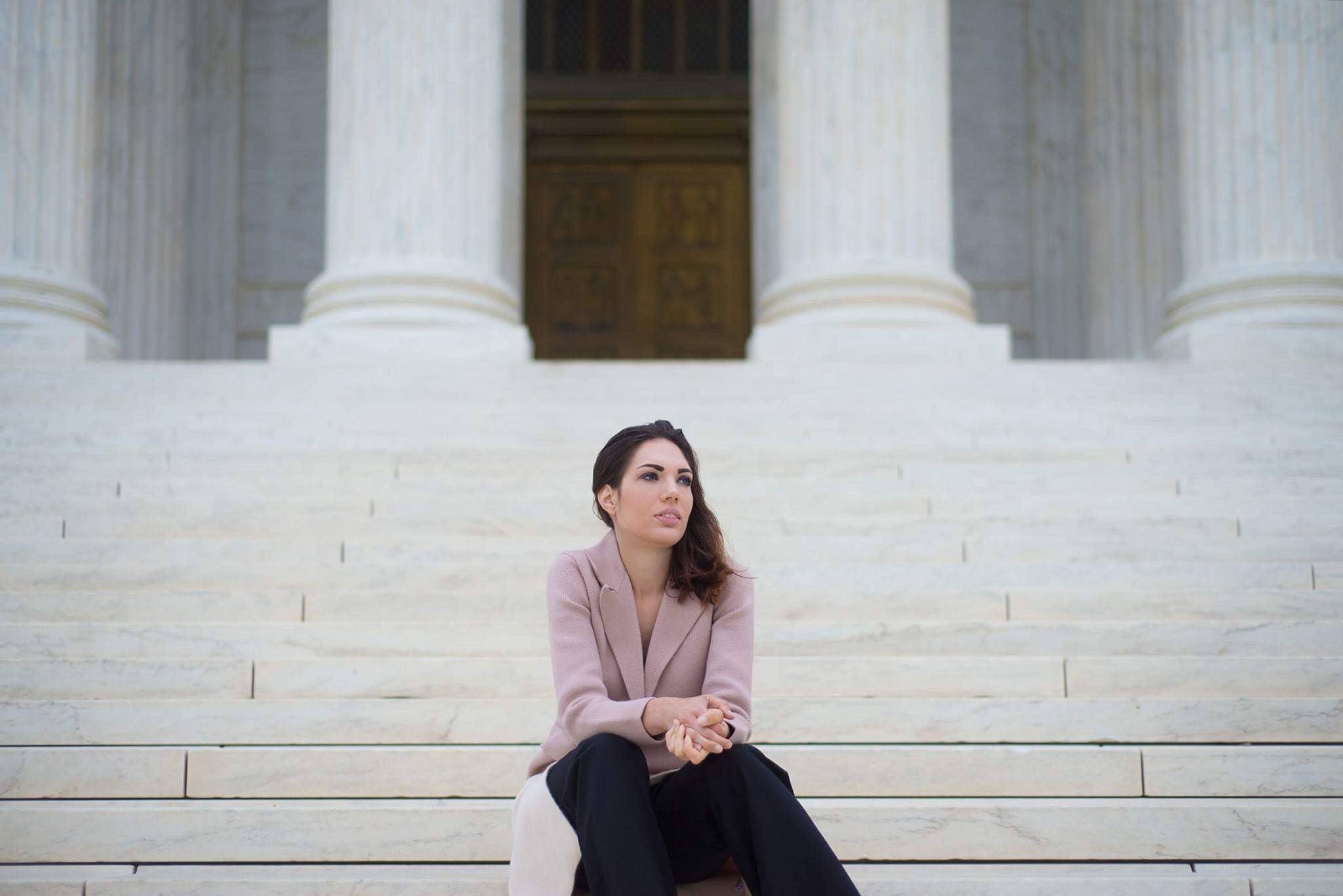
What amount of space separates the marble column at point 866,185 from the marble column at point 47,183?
6677mm

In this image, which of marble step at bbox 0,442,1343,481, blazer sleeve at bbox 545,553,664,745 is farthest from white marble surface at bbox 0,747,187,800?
marble step at bbox 0,442,1343,481

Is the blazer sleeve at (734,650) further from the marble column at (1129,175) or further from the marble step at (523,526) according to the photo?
the marble column at (1129,175)

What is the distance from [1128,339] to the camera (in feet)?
55.8

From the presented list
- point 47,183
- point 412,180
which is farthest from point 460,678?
point 47,183

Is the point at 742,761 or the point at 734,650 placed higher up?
the point at 734,650

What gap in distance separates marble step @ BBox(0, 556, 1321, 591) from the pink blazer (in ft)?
7.56

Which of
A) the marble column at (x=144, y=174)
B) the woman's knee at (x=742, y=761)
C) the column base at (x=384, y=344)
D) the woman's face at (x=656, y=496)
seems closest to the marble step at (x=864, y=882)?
the woman's knee at (x=742, y=761)

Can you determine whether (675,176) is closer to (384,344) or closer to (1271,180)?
(384,344)

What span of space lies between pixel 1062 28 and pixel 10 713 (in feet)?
59.6

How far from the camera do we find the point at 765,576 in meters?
6.73

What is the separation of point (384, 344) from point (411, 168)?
69.3 inches

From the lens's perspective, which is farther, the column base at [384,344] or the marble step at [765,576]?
the column base at [384,344]

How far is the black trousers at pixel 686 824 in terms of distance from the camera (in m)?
3.68

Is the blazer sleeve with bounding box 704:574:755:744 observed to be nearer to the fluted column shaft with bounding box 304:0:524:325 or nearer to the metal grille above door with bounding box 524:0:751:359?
the fluted column shaft with bounding box 304:0:524:325
